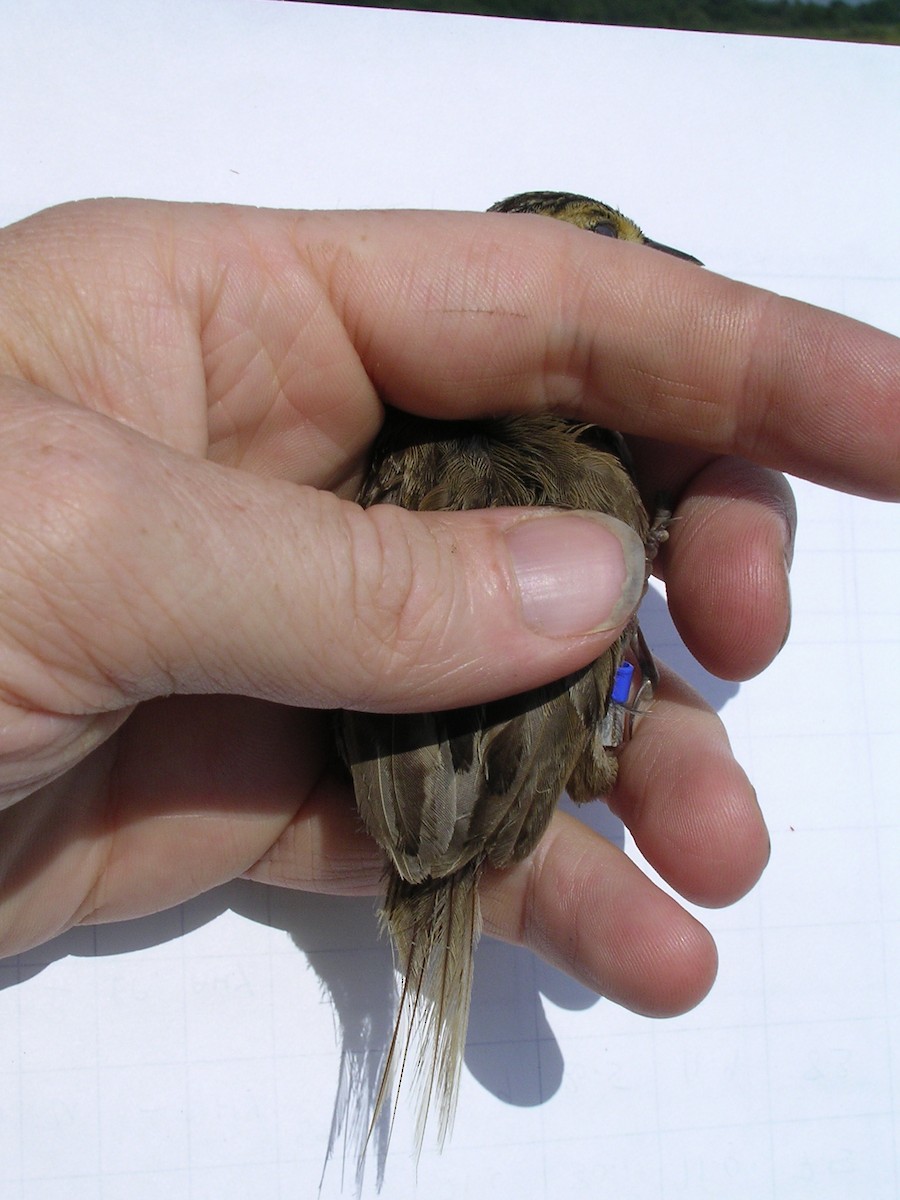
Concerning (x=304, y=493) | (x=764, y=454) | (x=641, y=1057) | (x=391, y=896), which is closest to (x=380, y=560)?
(x=304, y=493)

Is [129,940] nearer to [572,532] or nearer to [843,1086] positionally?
[572,532]

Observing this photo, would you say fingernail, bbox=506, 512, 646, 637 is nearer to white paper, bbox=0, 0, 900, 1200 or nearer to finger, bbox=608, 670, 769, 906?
finger, bbox=608, 670, 769, 906

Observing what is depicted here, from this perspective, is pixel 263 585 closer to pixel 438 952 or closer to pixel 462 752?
pixel 462 752

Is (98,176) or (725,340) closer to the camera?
(725,340)

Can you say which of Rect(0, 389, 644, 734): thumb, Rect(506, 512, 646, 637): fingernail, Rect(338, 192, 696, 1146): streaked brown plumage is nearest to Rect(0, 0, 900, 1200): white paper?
Rect(338, 192, 696, 1146): streaked brown plumage

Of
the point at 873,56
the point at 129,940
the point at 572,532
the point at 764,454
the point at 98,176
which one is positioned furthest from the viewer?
the point at 873,56

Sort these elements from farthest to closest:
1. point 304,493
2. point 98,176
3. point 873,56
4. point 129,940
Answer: point 873,56
point 98,176
point 129,940
point 304,493
